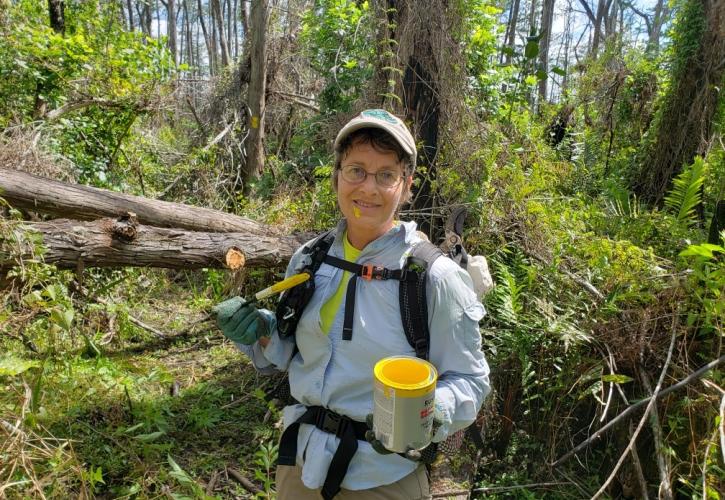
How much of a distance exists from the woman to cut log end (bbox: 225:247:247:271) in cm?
202

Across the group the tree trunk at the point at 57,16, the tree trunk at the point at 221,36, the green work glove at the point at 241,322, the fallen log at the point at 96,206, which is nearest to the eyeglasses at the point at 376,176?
the green work glove at the point at 241,322

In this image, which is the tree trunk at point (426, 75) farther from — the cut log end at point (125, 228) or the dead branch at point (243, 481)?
the dead branch at point (243, 481)

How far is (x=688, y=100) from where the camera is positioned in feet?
20.4

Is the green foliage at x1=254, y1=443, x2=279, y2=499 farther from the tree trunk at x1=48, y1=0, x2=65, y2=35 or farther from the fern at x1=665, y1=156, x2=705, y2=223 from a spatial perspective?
the tree trunk at x1=48, y1=0, x2=65, y2=35

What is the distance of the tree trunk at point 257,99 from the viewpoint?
24.0ft

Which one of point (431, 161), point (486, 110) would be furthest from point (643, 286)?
point (486, 110)

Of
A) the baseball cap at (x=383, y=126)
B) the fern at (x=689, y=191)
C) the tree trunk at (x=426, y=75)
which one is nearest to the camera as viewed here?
the baseball cap at (x=383, y=126)

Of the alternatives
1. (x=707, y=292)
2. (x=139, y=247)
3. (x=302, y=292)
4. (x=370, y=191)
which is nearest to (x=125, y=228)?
(x=139, y=247)

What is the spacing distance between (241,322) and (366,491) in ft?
2.49

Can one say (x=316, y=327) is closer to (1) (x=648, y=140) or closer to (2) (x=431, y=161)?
(2) (x=431, y=161)

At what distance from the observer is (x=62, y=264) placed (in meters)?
3.20

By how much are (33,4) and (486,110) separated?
7064 mm

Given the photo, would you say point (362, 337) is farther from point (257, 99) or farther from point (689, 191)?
point (257, 99)

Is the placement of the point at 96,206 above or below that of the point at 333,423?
above
